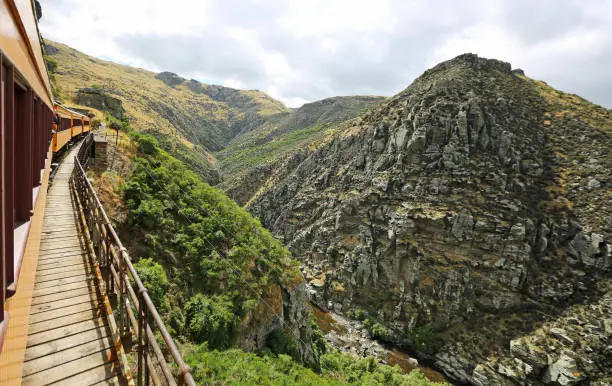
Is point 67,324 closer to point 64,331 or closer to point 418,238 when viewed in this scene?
point 64,331

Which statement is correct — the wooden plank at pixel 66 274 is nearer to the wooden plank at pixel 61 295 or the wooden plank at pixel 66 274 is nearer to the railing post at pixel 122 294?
the wooden plank at pixel 61 295

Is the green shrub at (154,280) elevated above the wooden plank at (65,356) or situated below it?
below

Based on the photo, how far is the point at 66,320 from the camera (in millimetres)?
3877

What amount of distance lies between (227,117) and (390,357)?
512ft

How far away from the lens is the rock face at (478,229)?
25156mm

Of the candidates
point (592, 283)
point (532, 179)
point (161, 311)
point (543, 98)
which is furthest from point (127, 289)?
point (543, 98)

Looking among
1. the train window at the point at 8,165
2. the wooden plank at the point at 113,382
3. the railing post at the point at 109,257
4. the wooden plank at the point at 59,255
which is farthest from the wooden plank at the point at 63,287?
the train window at the point at 8,165

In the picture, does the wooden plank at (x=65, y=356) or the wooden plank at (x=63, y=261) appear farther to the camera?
the wooden plank at (x=63, y=261)

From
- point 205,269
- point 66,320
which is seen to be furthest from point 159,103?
point 66,320

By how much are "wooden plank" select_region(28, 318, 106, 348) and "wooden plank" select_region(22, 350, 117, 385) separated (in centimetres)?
54

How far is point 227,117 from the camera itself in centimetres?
15912

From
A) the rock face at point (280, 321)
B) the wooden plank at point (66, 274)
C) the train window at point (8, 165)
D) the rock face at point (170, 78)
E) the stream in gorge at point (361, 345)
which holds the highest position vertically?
the rock face at point (170, 78)

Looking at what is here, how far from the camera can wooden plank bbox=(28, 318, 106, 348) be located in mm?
3463

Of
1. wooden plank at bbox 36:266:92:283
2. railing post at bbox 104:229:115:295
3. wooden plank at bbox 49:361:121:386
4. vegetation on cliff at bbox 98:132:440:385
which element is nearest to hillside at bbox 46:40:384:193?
vegetation on cliff at bbox 98:132:440:385
